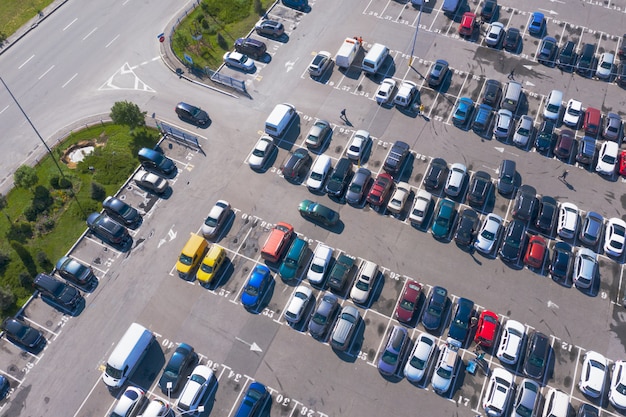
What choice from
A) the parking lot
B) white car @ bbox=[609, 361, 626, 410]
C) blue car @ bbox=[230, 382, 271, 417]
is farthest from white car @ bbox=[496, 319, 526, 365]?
blue car @ bbox=[230, 382, 271, 417]

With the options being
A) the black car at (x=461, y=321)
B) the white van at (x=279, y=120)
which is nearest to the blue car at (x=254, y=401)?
the black car at (x=461, y=321)

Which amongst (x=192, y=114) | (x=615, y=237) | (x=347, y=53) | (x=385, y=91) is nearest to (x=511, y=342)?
(x=615, y=237)

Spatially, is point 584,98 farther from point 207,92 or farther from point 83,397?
point 83,397

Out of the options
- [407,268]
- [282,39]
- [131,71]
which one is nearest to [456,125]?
[407,268]

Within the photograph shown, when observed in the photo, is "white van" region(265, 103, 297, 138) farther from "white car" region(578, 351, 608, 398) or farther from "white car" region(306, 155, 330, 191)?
"white car" region(578, 351, 608, 398)

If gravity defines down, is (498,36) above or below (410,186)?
above

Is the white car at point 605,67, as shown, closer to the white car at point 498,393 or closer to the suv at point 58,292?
the white car at point 498,393
